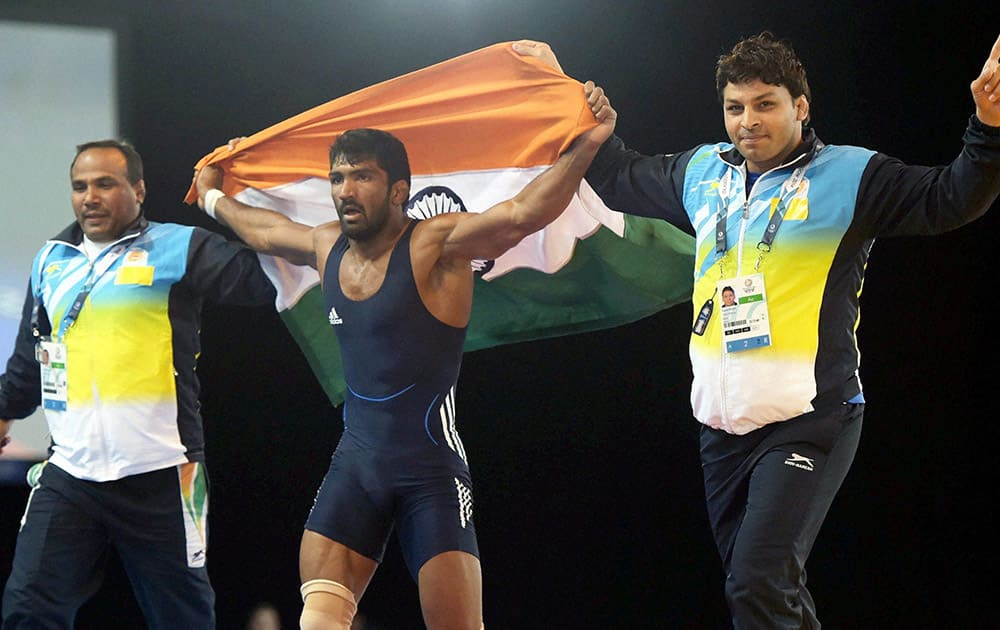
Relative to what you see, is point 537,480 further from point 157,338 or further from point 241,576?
point 157,338

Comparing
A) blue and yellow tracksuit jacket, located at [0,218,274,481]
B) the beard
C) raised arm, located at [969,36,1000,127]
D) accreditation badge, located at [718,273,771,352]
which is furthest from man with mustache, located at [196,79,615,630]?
raised arm, located at [969,36,1000,127]

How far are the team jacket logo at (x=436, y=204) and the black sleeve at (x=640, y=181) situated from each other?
46 centimetres

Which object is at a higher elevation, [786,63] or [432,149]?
[786,63]

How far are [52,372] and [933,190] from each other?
2.79 m

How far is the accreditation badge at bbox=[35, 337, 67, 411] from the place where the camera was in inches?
154

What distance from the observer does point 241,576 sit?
4.37 metres

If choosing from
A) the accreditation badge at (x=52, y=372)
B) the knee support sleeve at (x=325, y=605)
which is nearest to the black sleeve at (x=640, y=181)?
Result: the knee support sleeve at (x=325, y=605)

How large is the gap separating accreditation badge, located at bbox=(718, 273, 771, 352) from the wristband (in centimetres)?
187

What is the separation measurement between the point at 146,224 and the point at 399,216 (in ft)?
2.99

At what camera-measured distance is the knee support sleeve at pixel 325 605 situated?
3.38 m

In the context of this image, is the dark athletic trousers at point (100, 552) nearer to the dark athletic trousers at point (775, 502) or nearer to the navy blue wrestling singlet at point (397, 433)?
the navy blue wrestling singlet at point (397, 433)

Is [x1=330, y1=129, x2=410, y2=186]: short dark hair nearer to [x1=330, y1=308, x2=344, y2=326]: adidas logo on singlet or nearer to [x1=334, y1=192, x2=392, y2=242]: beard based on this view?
[x1=334, y1=192, x2=392, y2=242]: beard

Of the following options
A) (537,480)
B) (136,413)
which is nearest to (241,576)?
(136,413)

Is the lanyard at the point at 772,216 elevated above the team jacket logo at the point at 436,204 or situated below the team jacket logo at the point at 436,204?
above
